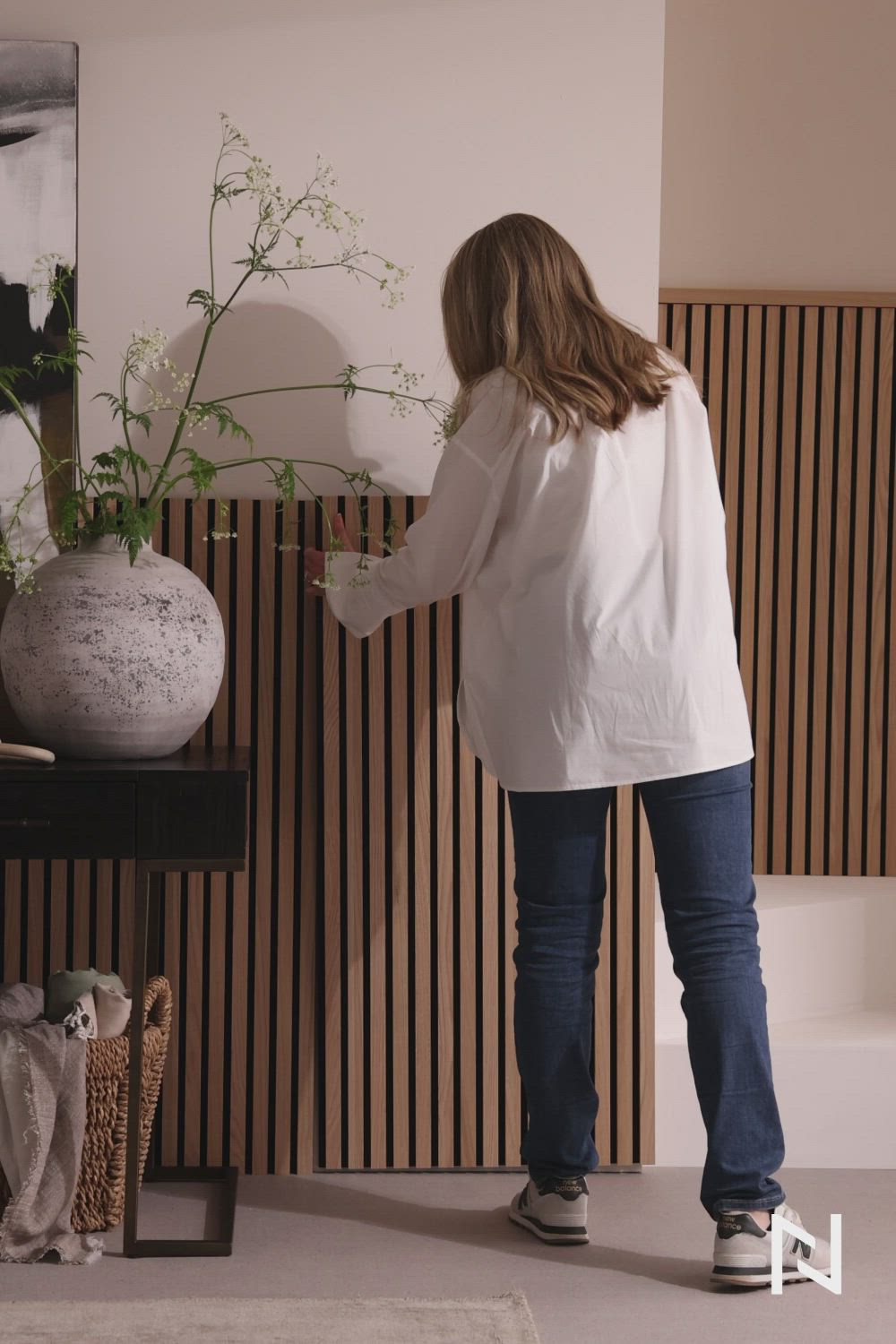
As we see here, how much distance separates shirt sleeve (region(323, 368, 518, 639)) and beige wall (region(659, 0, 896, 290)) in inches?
75.2

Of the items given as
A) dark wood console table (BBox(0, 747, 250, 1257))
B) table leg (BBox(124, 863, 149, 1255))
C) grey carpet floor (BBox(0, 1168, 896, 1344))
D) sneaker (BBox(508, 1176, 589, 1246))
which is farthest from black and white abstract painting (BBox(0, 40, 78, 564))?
sneaker (BBox(508, 1176, 589, 1246))

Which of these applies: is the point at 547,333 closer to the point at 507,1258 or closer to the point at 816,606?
the point at 507,1258

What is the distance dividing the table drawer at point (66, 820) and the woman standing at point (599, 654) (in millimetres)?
608

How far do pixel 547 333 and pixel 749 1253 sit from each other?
4.85 feet

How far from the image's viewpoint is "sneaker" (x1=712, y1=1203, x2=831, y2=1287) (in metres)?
1.96

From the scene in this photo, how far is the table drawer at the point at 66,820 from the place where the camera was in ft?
6.65

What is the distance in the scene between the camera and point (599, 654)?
2006mm

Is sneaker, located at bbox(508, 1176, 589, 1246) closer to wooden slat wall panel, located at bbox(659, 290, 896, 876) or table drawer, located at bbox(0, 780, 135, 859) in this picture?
table drawer, located at bbox(0, 780, 135, 859)

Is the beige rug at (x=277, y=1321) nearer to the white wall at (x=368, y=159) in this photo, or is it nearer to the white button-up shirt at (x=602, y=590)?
the white button-up shirt at (x=602, y=590)

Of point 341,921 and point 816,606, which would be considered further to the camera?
point 816,606

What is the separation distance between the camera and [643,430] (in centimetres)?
204

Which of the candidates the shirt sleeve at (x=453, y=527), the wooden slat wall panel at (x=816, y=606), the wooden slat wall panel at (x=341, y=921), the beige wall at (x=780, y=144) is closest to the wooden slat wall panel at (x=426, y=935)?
the wooden slat wall panel at (x=341, y=921)

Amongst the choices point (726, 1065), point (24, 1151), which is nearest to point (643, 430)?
point (726, 1065)

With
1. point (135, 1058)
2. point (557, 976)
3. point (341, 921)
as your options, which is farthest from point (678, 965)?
point (135, 1058)
